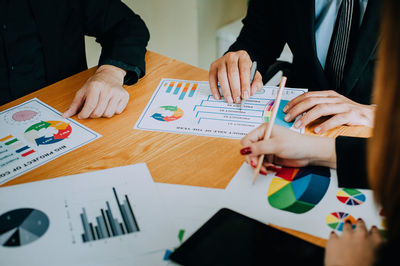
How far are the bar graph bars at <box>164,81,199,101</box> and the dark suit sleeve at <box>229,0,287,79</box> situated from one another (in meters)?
0.34

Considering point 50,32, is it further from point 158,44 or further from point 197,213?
point 158,44

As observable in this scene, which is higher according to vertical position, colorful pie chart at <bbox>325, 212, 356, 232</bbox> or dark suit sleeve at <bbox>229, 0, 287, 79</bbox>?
dark suit sleeve at <bbox>229, 0, 287, 79</bbox>

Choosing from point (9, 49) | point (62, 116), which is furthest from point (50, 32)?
point (62, 116)

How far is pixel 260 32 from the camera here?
4.33 ft

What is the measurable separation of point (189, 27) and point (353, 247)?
6.09ft

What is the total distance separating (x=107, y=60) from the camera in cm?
109

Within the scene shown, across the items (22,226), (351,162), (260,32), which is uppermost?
(260,32)

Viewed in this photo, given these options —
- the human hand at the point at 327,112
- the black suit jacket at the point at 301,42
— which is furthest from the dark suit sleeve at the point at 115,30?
the human hand at the point at 327,112

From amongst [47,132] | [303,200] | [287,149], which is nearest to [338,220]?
[303,200]

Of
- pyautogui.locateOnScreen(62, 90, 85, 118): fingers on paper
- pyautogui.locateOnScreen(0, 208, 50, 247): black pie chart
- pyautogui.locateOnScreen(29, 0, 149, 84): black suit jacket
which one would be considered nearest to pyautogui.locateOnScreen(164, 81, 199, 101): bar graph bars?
pyautogui.locateOnScreen(29, 0, 149, 84): black suit jacket

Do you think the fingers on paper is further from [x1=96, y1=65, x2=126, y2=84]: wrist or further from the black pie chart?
the black pie chart

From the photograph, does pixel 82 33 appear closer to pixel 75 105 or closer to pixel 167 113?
pixel 75 105

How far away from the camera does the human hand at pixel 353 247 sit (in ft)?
1.61

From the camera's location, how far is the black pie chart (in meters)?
0.57
